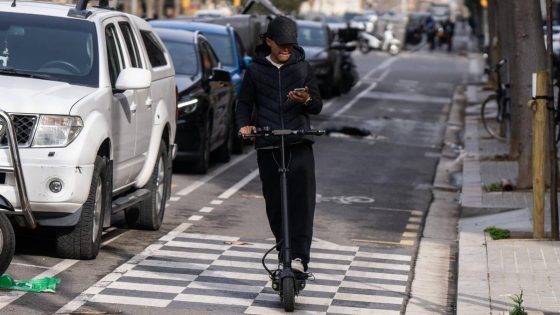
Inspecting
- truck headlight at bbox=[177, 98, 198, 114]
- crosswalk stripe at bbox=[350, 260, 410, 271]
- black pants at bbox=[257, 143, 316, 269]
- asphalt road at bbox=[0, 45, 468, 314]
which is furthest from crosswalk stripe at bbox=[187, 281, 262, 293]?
truck headlight at bbox=[177, 98, 198, 114]

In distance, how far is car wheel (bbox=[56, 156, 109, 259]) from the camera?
37.6 ft

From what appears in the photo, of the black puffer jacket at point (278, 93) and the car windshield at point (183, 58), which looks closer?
the black puffer jacket at point (278, 93)

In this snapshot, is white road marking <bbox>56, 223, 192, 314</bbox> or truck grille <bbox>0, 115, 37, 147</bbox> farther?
truck grille <bbox>0, 115, 37, 147</bbox>

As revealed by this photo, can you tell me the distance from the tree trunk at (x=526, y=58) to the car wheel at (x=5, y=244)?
8.54 meters

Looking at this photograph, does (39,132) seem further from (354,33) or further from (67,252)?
(354,33)

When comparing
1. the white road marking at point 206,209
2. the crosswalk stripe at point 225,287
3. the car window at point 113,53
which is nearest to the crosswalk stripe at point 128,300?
the crosswalk stripe at point 225,287

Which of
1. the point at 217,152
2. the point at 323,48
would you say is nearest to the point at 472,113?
the point at 323,48

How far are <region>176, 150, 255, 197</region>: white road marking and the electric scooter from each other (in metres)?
7.14

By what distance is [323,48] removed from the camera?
39125 mm

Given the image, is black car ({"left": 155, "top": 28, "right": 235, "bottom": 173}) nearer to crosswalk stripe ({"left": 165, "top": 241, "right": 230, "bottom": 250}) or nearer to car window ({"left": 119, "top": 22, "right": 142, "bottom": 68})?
car window ({"left": 119, "top": 22, "right": 142, "bottom": 68})

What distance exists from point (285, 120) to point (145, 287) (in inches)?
60.1

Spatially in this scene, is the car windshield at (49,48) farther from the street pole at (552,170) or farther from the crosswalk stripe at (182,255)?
the street pole at (552,170)

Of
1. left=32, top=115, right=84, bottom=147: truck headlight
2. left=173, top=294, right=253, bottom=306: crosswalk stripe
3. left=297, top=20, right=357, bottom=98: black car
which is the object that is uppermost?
left=32, top=115, right=84, bottom=147: truck headlight

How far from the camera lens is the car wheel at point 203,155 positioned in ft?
63.4
